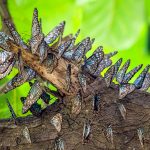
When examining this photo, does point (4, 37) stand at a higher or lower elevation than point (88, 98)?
higher

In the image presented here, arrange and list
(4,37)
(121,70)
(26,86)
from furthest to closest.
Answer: (26,86), (121,70), (4,37)

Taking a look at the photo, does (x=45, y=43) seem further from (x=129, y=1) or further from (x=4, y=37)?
(x=129, y=1)

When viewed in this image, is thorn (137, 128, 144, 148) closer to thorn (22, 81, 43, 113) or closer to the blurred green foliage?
thorn (22, 81, 43, 113)

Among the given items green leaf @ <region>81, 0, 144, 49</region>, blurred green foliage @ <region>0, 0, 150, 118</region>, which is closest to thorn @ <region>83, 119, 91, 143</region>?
blurred green foliage @ <region>0, 0, 150, 118</region>

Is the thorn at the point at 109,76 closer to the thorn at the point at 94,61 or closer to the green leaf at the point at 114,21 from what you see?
the thorn at the point at 94,61

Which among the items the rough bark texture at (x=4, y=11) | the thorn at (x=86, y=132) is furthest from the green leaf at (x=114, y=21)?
the thorn at (x=86, y=132)

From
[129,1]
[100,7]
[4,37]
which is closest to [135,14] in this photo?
[129,1]

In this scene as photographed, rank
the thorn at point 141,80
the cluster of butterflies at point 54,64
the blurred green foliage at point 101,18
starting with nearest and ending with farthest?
the cluster of butterflies at point 54,64 → the thorn at point 141,80 → the blurred green foliage at point 101,18

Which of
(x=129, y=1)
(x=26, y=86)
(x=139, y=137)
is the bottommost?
(x=139, y=137)
